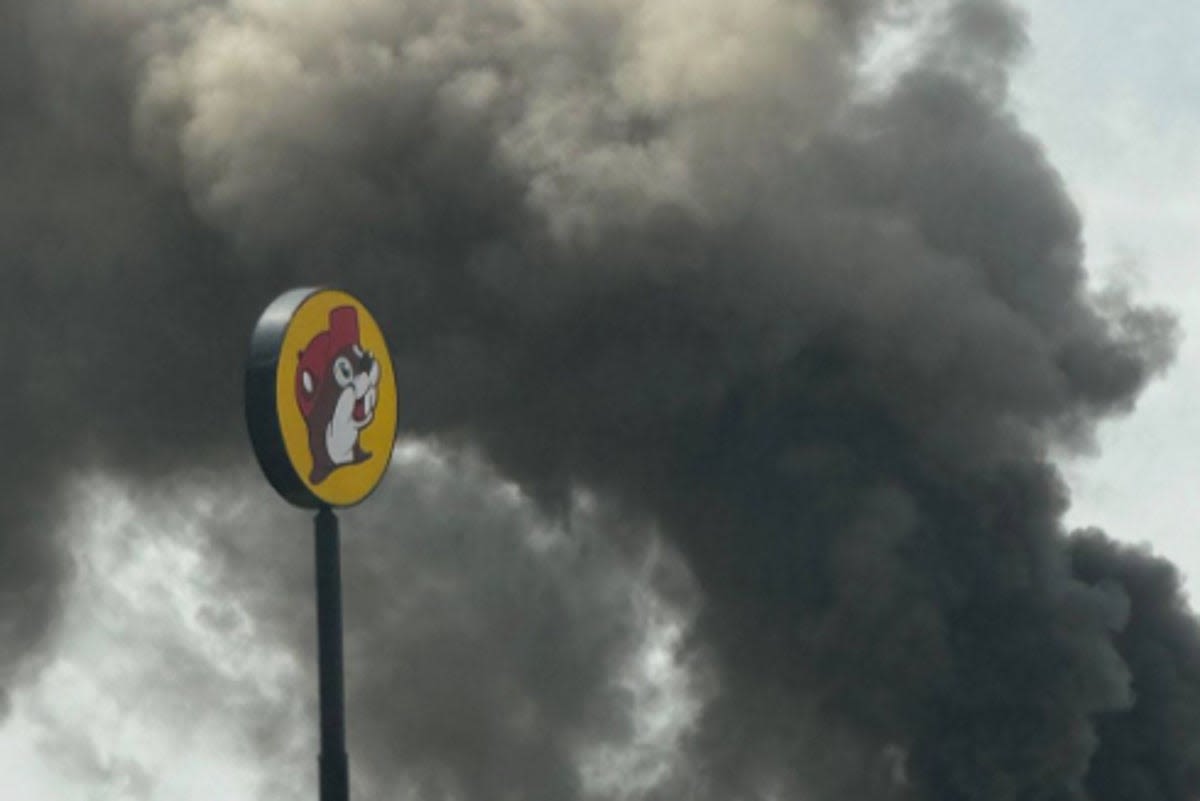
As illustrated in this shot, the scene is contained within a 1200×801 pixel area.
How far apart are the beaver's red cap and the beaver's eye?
0.16 feet

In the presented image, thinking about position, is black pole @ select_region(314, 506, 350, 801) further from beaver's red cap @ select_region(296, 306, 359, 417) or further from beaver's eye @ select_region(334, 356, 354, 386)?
beaver's eye @ select_region(334, 356, 354, 386)

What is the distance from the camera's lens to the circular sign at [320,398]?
10445mm

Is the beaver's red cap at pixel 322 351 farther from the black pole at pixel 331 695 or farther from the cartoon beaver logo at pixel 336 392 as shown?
the black pole at pixel 331 695

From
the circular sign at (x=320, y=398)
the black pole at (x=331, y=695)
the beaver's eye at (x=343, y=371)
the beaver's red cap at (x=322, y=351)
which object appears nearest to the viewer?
the black pole at (x=331, y=695)

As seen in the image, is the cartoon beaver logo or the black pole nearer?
the black pole

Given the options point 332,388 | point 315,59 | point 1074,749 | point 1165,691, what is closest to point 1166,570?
point 1165,691

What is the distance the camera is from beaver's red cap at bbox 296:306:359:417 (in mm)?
10688

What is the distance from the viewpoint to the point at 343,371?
434 inches

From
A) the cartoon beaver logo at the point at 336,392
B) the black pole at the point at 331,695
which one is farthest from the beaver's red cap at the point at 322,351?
the black pole at the point at 331,695

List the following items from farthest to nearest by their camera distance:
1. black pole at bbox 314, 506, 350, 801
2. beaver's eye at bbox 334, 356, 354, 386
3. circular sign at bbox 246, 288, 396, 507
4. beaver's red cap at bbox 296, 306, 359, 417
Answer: beaver's eye at bbox 334, 356, 354, 386 → beaver's red cap at bbox 296, 306, 359, 417 → circular sign at bbox 246, 288, 396, 507 → black pole at bbox 314, 506, 350, 801

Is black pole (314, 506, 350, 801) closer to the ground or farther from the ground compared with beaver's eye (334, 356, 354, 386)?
closer to the ground

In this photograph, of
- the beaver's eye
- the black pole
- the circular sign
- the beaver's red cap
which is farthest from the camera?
the beaver's eye

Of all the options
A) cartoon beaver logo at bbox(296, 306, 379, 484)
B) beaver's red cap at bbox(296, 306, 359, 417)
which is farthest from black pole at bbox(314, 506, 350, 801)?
beaver's red cap at bbox(296, 306, 359, 417)

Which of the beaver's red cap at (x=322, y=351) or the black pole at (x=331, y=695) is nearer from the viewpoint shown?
the black pole at (x=331, y=695)
